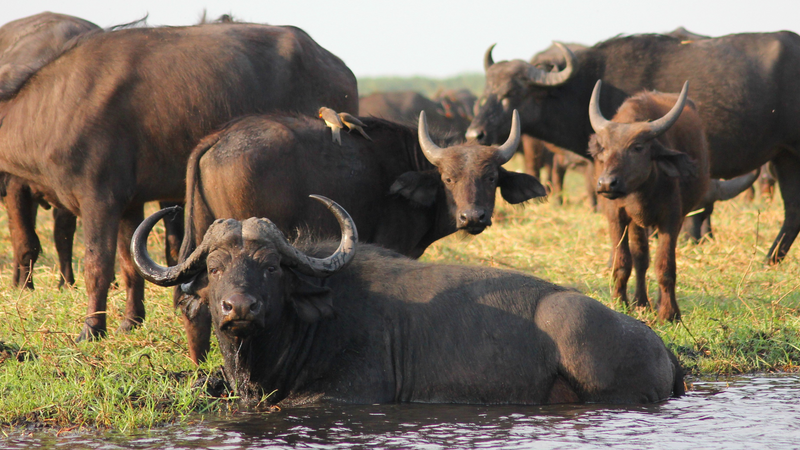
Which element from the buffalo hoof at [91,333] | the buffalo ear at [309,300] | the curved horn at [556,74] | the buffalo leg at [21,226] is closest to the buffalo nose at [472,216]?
the buffalo ear at [309,300]

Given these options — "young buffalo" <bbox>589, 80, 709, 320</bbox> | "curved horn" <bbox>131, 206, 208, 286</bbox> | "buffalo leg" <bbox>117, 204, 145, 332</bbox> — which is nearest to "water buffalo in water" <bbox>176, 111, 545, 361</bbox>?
"curved horn" <bbox>131, 206, 208, 286</bbox>

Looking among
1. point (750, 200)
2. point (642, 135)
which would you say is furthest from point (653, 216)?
point (750, 200)

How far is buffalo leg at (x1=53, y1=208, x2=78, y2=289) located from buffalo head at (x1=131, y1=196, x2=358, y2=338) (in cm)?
428

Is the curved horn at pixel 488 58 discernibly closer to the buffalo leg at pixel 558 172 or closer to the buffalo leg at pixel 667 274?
the buffalo leg at pixel 667 274

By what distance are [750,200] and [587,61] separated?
20.6 feet

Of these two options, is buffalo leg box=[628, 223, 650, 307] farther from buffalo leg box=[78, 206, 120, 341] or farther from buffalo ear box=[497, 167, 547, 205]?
buffalo leg box=[78, 206, 120, 341]

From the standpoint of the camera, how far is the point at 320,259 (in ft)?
18.1

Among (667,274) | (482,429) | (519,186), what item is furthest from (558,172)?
(482,429)

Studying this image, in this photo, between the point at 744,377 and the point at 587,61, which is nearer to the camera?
the point at 744,377

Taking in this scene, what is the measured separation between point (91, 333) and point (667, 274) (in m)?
4.65

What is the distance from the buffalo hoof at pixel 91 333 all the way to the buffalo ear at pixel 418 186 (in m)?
2.43

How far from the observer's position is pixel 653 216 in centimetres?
791

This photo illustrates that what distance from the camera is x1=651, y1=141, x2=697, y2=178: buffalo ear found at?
301 inches

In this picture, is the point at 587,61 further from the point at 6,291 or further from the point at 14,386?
the point at 14,386
